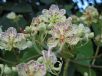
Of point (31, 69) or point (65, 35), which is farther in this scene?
point (65, 35)

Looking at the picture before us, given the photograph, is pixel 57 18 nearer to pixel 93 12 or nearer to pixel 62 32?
pixel 62 32

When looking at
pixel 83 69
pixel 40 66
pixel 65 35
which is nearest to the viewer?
pixel 40 66

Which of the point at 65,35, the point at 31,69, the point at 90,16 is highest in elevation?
the point at 90,16

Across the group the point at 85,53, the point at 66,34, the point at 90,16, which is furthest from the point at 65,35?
the point at 90,16

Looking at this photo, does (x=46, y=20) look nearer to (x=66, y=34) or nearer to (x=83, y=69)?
(x=66, y=34)

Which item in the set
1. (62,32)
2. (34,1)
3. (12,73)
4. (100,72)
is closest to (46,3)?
(34,1)

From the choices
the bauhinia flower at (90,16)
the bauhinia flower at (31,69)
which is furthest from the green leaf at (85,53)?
the bauhinia flower at (31,69)

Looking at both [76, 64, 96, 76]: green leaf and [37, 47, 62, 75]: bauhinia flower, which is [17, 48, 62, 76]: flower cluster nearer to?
[37, 47, 62, 75]: bauhinia flower
